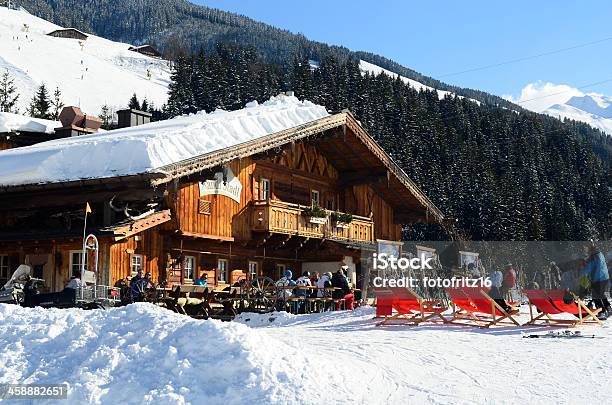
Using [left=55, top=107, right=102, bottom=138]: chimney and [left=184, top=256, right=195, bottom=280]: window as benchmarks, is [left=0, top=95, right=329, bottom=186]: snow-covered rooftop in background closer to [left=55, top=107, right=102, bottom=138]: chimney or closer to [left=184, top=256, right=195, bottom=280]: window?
[left=184, top=256, right=195, bottom=280]: window

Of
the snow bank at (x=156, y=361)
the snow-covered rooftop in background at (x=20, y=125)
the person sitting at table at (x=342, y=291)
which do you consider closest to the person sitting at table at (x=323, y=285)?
the person sitting at table at (x=342, y=291)

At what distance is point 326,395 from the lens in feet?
26.3

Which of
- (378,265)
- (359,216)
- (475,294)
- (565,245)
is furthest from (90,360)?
(565,245)

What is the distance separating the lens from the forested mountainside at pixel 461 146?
2616 inches

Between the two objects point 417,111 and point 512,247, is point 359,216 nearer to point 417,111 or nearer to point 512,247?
point 512,247

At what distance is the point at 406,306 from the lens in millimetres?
16312

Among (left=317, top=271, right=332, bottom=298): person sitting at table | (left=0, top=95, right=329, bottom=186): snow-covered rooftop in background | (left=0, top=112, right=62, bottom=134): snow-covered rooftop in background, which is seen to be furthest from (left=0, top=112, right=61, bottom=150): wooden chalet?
(left=317, top=271, right=332, bottom=298): person sitting at table

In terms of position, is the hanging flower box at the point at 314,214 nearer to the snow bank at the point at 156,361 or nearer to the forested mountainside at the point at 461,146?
the snow bank at the point at 156,361

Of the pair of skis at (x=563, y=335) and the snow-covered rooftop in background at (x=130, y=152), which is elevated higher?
the snow-covered rooftop in background at (x=130, y=152)

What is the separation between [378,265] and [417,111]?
55.6m

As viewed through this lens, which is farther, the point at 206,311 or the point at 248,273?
the point at 248,273

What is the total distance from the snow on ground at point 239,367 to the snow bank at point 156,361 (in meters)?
0.01

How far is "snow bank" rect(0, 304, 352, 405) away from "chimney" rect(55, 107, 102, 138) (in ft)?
78.6

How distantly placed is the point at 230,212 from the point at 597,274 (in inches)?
480
